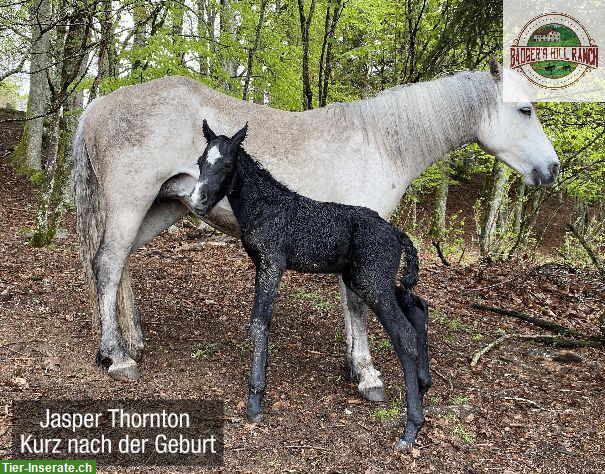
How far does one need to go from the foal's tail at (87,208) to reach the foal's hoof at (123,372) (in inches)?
23.9

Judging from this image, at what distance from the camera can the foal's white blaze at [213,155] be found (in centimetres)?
378

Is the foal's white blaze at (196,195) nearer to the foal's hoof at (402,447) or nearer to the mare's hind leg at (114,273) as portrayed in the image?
the mare's hind leg at (114,273)

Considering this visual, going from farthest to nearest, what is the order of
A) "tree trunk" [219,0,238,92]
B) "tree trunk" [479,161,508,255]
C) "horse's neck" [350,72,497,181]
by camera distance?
"tree trunk" [479,161,508,255]
"tree trunk" [219,0,238,92]
"horse's neck" [350,72,497,181]

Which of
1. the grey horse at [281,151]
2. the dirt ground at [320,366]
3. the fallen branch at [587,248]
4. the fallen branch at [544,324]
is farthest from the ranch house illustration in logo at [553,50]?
the grey horse at [281,151]

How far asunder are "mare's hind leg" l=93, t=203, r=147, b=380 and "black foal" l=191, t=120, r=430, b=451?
1.15 meters

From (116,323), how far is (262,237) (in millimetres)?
1775

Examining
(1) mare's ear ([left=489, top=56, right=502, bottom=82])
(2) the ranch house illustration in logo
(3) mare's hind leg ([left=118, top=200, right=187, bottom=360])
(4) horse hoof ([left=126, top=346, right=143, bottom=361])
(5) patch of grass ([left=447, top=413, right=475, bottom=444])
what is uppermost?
(2) the ranch house illustration in logo

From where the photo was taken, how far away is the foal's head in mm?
3730

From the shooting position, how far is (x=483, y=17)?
7109 millimetres

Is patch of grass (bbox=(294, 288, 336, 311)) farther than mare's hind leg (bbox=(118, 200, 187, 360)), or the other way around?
patch of grass (bbox=(294, 288, 336, 311))

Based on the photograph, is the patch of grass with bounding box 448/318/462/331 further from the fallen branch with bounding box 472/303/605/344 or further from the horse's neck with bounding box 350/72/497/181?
the horse's neck with bounding box 350/72/497/181

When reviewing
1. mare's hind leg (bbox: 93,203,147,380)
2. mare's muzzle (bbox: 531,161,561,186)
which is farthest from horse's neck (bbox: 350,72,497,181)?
mare's hind leg (bbox: 93,203,147,380)

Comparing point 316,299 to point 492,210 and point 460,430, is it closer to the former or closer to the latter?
point 460,430

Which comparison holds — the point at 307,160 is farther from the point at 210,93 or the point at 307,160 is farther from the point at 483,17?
the point at 483,17
